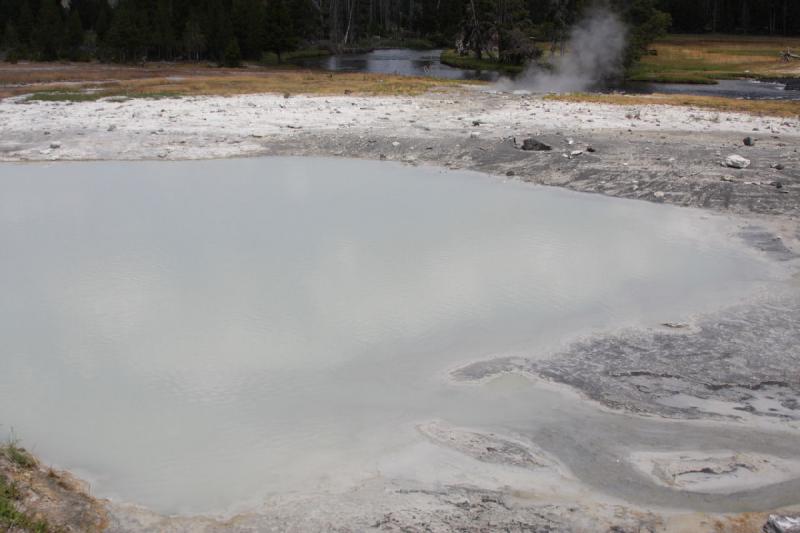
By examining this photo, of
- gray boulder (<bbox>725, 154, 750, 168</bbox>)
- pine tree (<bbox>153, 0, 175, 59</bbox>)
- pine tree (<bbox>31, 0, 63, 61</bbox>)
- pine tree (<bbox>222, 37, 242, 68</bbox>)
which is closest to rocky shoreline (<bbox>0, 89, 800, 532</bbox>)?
gray boulder (<bbox>725, 154, 750, 168</bbox>)

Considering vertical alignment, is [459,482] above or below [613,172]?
below

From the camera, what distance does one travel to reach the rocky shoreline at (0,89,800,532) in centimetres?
511

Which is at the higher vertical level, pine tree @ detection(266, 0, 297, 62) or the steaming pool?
pine tree @ detection(266, 0, 297, 62)

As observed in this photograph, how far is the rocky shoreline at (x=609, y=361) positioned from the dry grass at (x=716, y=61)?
113 ft

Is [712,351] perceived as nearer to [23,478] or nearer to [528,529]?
[528,529]

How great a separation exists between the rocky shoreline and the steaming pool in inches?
8.3

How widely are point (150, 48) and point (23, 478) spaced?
61.3 metres

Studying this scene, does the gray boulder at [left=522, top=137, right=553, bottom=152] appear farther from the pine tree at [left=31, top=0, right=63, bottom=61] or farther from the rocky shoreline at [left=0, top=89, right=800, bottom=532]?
the pine tree at [left=31, top=0, right=63, bottom=61]

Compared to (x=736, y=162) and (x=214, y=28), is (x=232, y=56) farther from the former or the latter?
(x=736, y=162)

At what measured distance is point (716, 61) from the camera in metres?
59.2

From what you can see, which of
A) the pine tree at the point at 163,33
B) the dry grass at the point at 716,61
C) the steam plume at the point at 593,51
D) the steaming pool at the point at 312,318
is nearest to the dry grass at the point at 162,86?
the steam plume at the point at 593,51

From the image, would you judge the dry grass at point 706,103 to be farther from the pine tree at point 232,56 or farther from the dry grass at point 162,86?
the pine tree at point 232,56

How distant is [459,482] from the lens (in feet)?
18.2

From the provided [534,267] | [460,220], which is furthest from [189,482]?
[460,220]
